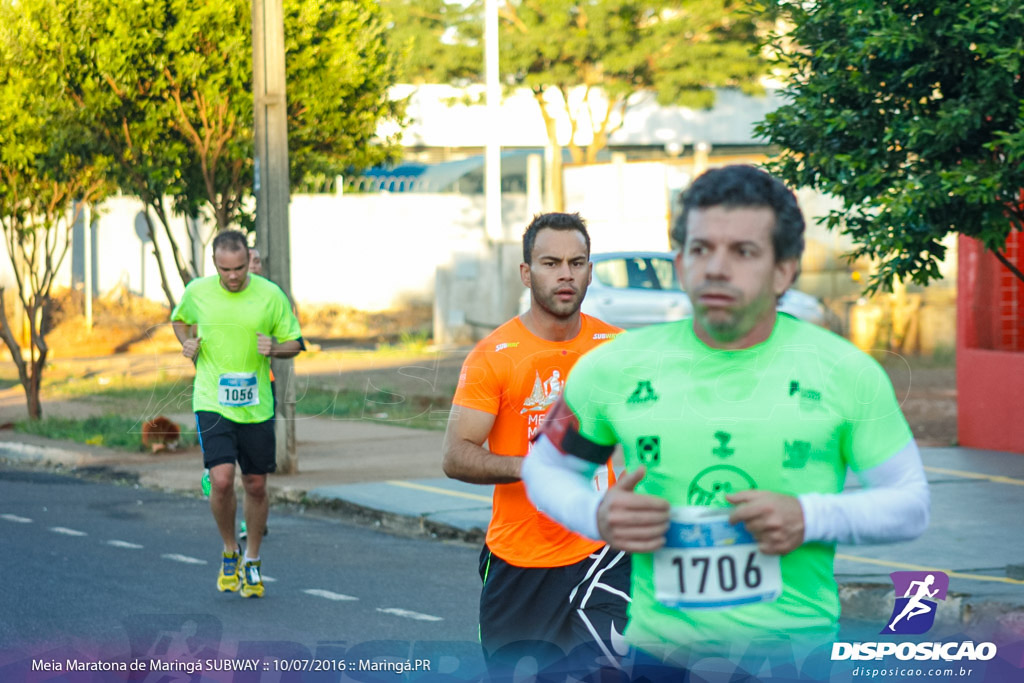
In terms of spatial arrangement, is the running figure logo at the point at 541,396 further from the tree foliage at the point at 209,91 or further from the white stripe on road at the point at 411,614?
the tree foliage at the point at 209,91

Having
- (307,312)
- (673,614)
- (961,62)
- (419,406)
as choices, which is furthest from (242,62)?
(307,312)

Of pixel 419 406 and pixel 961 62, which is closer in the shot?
pixel 961 62

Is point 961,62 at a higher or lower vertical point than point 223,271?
higher

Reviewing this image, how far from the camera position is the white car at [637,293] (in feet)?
68.4

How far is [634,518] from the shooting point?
2.72 metres

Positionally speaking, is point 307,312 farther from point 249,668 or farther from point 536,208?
point 249,668

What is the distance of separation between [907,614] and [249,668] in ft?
11.1

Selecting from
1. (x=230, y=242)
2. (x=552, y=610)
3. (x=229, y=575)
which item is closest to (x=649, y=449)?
(x=552, y=610)

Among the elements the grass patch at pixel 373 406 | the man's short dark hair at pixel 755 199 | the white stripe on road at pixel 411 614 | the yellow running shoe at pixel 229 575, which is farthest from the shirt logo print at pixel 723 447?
the grass patch at pixel 373 406

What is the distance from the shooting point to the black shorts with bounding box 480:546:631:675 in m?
4.61

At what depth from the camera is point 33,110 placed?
14.7 m

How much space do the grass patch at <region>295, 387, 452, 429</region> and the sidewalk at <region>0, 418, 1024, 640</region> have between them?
266mm

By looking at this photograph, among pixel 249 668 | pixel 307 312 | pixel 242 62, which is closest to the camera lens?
pixel 249 668

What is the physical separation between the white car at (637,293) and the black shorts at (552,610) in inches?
626
